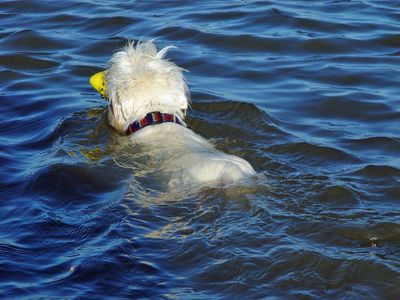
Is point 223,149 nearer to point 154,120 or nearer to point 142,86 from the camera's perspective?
point 154,120

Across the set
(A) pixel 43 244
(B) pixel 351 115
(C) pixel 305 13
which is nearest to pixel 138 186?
(A) pixel 43 244

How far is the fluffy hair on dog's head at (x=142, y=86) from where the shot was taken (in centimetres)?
802

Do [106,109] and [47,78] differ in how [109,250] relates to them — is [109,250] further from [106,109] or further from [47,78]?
[47,78]

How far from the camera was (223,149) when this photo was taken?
7988mm

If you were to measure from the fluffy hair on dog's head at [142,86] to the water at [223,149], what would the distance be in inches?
13.7

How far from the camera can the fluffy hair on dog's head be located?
8.02m

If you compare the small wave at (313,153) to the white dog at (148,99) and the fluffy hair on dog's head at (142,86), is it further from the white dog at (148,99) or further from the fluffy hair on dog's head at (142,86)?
the fluffy hair on dog's head at (142,86)

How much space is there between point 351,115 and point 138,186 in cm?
271

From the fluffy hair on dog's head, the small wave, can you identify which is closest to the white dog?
the fluffy hair on dog's head

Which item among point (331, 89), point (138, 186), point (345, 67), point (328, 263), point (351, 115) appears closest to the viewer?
point (328, 263)

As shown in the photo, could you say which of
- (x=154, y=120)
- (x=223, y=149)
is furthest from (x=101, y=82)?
(x=223, y=149)

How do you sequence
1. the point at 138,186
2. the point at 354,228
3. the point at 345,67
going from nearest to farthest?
the point at 354,228
the point at 138,186
the point at 345,67

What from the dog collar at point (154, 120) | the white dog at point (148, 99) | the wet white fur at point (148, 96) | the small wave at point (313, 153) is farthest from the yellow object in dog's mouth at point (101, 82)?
the small wave at point (313, 153)

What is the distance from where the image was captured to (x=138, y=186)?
6.98m
